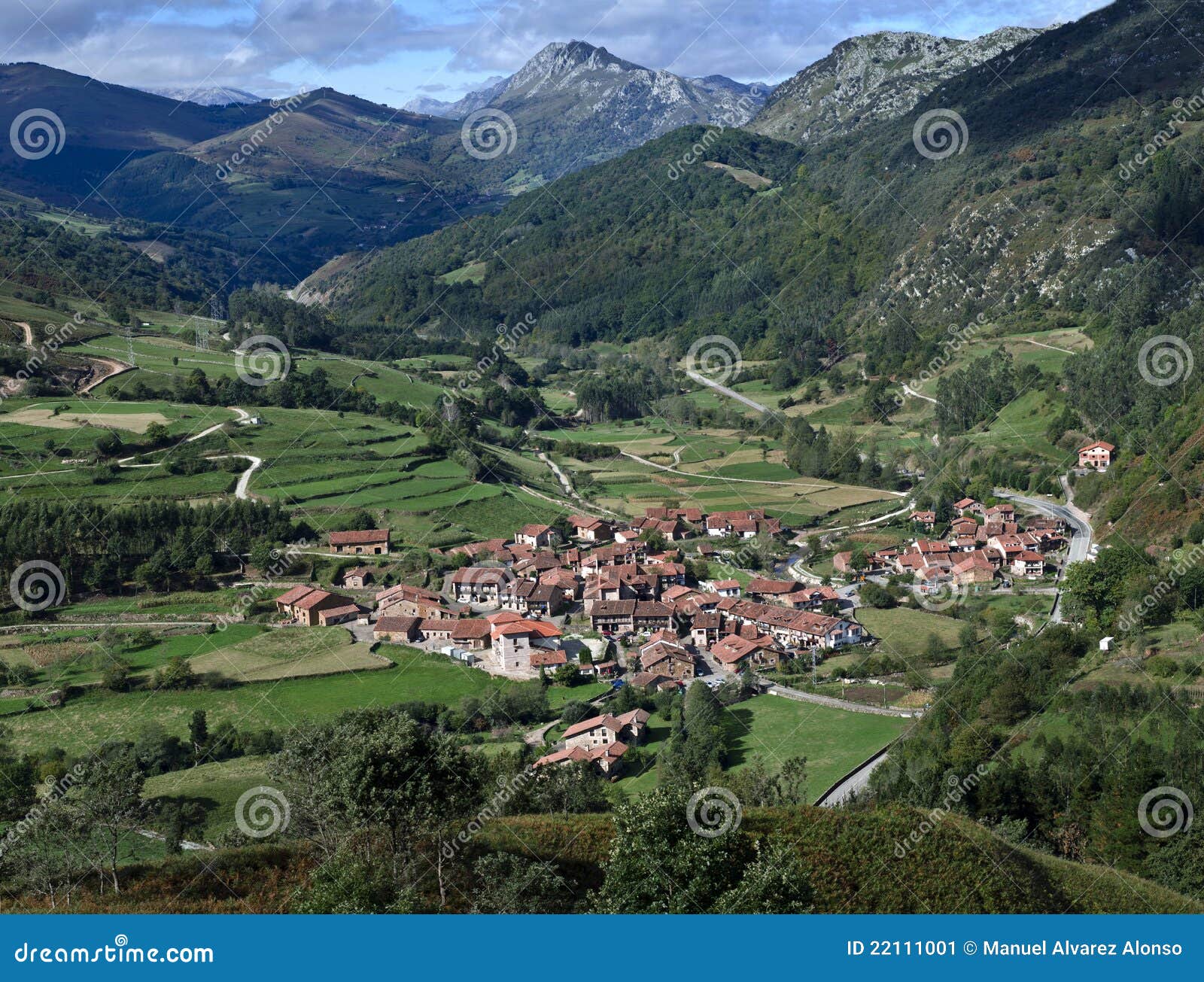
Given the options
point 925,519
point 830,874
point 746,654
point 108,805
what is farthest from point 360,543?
point 830,874

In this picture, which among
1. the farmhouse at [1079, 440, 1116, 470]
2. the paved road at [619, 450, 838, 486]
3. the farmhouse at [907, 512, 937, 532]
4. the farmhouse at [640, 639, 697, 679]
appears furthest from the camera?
the paved road at [619, 450, 838, 486]

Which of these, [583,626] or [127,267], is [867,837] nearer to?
[583,626]

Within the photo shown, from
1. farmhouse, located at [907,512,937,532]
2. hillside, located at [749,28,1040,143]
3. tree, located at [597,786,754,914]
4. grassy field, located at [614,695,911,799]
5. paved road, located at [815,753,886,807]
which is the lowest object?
paved road, located at [815,753,886,807]

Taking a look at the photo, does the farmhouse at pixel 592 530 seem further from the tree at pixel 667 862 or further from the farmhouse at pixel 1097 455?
the tree at pixel 667 862

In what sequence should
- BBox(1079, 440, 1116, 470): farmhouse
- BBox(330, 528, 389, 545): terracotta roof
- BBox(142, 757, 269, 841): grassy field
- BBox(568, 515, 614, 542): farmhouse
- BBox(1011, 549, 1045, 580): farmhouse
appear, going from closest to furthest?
BBox(142, 757, 269, 841): grassy field → BBox(1011, 549, 1045, 580): farmhouse → BBox(330, 528, 389, 545): terracotta roof → BBox(568, 515, 614, 542): farmhouse → BBox(1079, 440, 1116, 470): farmhouse

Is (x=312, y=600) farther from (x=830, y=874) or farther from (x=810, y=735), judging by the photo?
(x=830, y=874)

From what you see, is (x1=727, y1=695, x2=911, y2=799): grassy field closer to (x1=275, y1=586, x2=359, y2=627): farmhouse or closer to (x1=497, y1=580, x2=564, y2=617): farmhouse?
(x1=497, y1=580, x2=564, y2=617): farmhouse

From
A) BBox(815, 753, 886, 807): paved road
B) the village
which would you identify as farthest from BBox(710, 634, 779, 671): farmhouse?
BBox(815, 753, 886, 807): paved road
